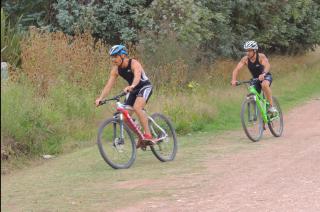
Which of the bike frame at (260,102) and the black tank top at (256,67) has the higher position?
the black tank top at (256,67)

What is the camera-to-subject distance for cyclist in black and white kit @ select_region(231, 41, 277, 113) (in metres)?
12.2

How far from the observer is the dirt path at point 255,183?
6.84 meters

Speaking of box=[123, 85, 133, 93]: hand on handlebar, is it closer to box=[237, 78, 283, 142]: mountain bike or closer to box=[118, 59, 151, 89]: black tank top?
box=[118, 59, 151, 89]: black tank top

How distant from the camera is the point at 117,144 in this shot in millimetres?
9500

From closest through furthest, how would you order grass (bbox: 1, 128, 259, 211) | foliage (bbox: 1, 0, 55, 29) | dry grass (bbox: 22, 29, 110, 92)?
grass (bbox: 1, 128, 259, 211) → dry grass (bbox: 22, 29, 110, 92) → foliage (bbox: 1, 0, 55, 29)

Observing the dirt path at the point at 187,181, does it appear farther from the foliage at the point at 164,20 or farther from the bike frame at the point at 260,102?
the foliage at the point at 164,20

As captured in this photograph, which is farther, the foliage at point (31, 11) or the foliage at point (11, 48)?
the foliage at point (31, 11)

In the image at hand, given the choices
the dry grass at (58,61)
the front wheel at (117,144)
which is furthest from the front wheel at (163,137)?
the dry grass at (58,61)

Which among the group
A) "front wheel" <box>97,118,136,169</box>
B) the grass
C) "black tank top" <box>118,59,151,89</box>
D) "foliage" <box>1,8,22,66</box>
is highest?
"foliage" <box>1,8,22,66</box>

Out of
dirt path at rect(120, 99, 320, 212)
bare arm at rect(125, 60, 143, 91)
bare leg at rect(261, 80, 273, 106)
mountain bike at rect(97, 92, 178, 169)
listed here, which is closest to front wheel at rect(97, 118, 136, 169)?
mountain bike at rect(97, 92, 178, 169)

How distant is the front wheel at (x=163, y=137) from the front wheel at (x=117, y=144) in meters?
0.48

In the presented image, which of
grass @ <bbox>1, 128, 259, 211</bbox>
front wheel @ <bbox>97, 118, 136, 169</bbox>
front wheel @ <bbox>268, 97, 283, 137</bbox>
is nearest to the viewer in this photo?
grass @ <bbox>1, 128, 259, 211</bbox>

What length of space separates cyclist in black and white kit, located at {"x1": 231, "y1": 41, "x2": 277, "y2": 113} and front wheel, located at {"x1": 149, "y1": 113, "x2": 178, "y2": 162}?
96.1 inches

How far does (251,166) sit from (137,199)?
2.55 m
